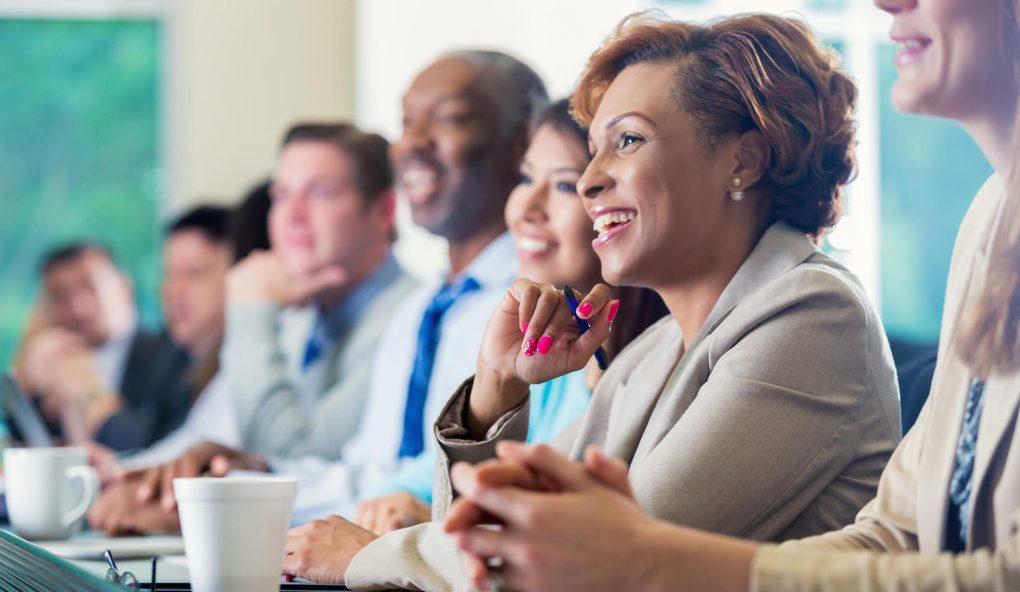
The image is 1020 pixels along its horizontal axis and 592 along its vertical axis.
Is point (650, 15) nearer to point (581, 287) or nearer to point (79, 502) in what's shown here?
point (581, 287)

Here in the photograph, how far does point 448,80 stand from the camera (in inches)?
90.4

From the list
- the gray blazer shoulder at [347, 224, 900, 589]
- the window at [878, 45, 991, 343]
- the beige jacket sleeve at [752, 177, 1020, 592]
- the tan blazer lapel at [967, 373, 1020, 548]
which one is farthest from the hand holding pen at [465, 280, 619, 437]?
the window at [878, 45, 991, 343]

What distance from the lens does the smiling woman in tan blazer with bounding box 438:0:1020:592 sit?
0.69 m

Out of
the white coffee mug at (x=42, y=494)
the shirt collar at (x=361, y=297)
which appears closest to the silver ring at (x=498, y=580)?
the white coffee mug at (x=42, y=494)

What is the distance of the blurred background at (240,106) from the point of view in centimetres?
408

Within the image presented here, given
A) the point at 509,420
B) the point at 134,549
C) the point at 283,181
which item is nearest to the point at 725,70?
the point at 509,420

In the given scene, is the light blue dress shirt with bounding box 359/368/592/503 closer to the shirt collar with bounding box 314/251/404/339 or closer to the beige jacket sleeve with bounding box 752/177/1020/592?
the beige jacket sleeve with bounding box 752/177/1020/592

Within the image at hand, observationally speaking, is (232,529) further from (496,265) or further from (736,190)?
(496,265)

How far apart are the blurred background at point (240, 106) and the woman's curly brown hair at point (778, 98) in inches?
100

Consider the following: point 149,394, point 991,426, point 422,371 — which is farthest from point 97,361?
point 991,426

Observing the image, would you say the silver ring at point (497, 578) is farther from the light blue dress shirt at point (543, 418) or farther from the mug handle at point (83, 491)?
the mug handle at point (83, 491)

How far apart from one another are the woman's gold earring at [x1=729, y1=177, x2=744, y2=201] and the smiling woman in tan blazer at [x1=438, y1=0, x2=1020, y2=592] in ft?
1.39

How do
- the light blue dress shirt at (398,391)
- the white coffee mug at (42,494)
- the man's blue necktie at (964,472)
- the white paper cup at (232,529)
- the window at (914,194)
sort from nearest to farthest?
1. the man's blue necktie at (964,472)
2. the white paper cup at (232,529)
3. the white coffee mug at (42,494)
4. the light blue dress shirt at (398,391)
5. the window at (914,194)

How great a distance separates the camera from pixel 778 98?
1.30 m
